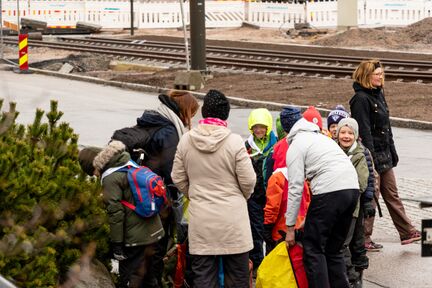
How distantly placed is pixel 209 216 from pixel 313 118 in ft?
4.45

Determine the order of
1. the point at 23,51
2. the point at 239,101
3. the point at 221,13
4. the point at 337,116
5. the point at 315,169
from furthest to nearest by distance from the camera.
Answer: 1. the point at 221,13
2. the point at 23,51
3. the point at 239,101
4. the point at 337,116
5. the point at 315,169

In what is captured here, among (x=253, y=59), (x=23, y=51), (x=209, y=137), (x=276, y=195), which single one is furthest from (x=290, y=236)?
(x=253, y=59)

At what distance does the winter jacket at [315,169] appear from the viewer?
7.61 meters

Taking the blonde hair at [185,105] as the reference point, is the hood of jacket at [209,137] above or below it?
below

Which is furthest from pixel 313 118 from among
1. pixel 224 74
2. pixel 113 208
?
pixel 224 74

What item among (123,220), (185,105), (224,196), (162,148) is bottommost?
(123,220)

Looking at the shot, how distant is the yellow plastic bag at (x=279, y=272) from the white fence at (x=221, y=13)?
42.3 metres

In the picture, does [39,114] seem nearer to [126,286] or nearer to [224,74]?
[126,286]

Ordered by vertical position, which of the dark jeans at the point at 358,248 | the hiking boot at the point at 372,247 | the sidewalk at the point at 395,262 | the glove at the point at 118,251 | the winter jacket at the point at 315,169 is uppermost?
the winter jacket at the point at 315,169

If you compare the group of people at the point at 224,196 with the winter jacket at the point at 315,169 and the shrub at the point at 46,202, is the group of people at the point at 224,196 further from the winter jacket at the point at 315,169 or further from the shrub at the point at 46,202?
the shrub at the point at 46,202

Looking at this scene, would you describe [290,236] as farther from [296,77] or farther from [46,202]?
[296,77]

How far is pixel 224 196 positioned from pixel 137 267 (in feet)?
2.72

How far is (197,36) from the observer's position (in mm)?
26984

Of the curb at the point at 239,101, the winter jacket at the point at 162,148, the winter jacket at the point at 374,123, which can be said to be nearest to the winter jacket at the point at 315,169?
the winter jacket at the point at 162,148
